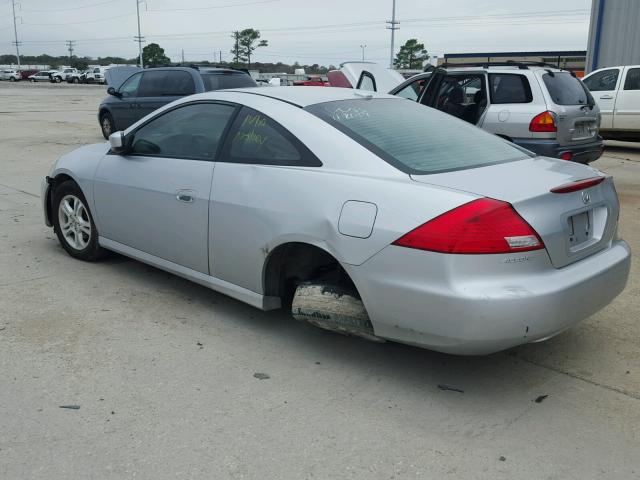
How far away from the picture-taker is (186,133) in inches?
174

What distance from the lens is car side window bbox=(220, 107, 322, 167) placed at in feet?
12.0

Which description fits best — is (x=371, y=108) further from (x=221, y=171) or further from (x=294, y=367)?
(x=294, y=367)

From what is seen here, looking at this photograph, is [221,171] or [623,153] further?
[623,153]

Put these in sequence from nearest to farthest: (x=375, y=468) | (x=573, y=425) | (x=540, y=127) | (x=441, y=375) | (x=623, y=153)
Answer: (x=375, y=468), (x=573, y=425), (x=441, y=375), (x=540, y=127), (x=623, y=153)

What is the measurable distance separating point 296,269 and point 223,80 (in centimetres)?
822

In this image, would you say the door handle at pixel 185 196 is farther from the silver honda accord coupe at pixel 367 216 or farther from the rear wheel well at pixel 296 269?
the rear wheel well at pixel 296 269

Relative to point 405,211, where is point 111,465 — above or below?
below

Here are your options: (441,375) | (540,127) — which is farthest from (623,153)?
(441,375)

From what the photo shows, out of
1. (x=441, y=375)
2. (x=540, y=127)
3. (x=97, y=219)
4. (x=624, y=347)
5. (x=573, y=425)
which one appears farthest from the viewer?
(x=540, y=127)

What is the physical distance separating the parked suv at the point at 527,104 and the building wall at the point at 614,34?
1051 centimetres

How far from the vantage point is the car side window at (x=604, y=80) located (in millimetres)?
13069

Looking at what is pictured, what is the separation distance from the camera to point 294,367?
358cm

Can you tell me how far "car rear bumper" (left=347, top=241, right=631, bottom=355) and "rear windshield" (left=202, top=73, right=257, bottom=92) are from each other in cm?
861

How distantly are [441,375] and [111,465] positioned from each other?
1.75m
